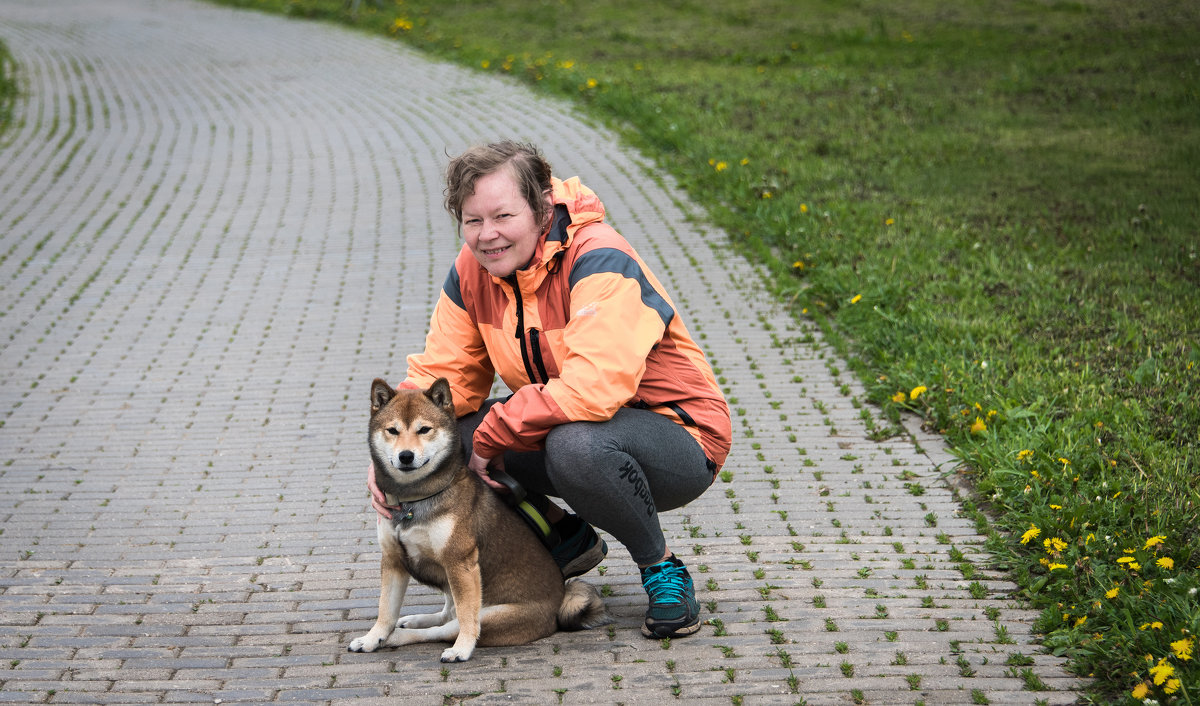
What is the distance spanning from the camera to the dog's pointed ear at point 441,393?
365cm

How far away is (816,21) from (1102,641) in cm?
1919

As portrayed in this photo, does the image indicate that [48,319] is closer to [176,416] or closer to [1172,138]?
[176,416]

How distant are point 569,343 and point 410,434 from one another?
2.03ft

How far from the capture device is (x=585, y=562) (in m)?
4.32

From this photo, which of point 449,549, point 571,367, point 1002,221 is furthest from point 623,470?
point 1002,221

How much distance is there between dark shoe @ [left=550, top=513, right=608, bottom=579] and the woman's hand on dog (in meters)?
0.36

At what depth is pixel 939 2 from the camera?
22.0m

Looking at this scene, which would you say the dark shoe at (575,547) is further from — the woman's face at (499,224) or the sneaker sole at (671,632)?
the woman's face at (499,224)

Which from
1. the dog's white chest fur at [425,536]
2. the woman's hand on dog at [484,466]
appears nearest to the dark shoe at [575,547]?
the woman's hand on dog at [484,466]

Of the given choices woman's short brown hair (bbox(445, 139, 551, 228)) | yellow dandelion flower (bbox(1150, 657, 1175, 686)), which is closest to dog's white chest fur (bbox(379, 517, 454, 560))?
woman's short brown hair (bbox(445, 139, 551, 228))

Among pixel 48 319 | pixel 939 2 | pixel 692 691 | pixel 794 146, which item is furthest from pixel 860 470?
pixel 939 2

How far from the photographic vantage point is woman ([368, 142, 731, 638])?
3615 millimetres

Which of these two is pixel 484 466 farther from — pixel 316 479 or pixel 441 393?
pixel 316 479

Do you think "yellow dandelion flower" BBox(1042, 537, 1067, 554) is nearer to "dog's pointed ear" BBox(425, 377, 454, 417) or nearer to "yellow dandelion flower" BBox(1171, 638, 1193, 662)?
"yellow dandelion flower" BBox(1171, 638, 1193, 662)
